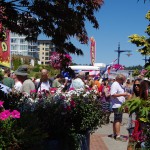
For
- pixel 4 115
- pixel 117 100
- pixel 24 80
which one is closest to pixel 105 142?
pixel 117 100

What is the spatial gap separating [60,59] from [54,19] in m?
0.79

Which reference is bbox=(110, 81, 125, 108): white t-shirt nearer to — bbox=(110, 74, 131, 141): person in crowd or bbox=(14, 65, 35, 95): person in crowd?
bbox=(110, 74, 131, 141): person in crowd

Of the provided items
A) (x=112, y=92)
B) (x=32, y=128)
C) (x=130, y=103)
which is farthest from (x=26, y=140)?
(x=112, y=92)

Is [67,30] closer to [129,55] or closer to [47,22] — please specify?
[47,22]

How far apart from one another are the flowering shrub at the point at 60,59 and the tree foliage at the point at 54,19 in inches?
6.4

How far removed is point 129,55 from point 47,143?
37943 mm

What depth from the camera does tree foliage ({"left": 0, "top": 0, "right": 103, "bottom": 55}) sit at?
491cm

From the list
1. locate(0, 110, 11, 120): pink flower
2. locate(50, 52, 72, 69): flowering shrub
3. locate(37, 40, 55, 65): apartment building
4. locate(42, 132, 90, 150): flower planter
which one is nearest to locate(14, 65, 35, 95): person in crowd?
locate(37, 40, 55, 65): apartment building

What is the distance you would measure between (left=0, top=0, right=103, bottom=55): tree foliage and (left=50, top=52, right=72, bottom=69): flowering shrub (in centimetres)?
16

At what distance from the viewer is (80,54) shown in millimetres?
5461

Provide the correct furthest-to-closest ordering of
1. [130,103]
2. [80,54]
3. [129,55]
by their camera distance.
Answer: [129,55] < [80,54] < [130,103]

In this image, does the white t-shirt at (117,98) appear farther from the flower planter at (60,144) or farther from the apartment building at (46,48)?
the flower planter at (60,144)

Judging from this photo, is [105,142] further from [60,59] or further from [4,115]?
[4,115]

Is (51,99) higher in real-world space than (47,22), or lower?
lower
